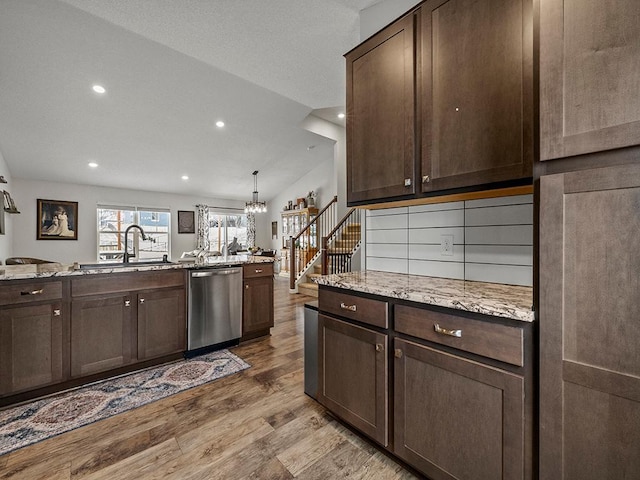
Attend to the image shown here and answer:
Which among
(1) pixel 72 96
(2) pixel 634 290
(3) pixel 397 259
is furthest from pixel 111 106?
(2) pixel 634 290

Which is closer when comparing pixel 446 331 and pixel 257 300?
pixel 446 331

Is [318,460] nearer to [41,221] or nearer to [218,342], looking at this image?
[218,342]

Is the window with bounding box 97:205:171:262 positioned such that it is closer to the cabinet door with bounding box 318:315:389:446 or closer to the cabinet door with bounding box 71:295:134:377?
the cabinet door with bounding box 71:295:134:377

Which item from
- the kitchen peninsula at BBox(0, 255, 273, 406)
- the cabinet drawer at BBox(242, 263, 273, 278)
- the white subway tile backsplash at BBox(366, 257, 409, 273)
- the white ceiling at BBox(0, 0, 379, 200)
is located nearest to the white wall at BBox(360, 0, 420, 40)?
the white ceiling at BBox(0, 0, 379, 200)

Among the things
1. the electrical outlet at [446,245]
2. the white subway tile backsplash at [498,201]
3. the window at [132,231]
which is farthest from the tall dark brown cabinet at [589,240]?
the window at [132,231]

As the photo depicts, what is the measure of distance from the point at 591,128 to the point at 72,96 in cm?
543

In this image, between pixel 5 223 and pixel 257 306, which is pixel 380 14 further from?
pixel 5 223

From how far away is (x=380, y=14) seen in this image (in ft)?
7.13

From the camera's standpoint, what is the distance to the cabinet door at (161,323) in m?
2.50

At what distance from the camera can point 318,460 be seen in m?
1.53

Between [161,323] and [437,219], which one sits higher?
[437,219]

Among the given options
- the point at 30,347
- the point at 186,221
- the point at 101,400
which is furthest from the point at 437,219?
the point at 186,221

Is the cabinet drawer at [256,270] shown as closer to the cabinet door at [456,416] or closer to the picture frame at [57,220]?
the cabinet door at [456,416]

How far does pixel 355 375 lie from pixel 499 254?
3.41 feet
